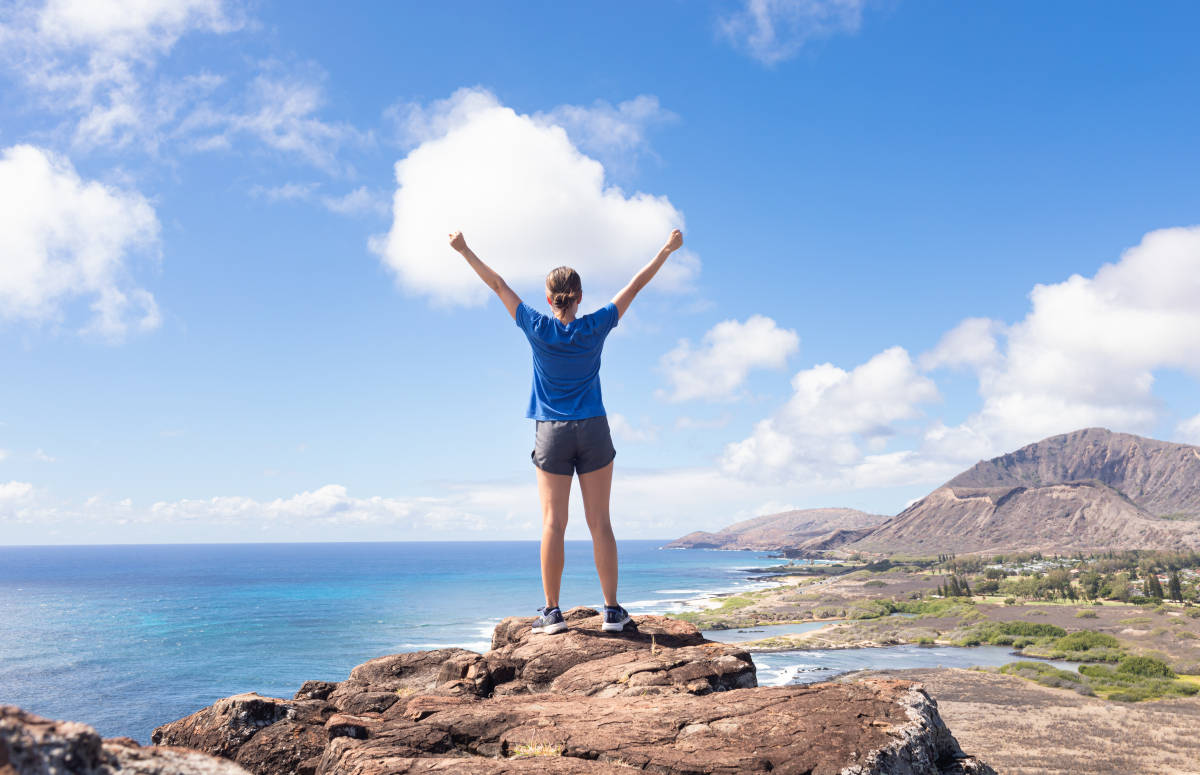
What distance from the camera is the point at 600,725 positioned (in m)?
5.61

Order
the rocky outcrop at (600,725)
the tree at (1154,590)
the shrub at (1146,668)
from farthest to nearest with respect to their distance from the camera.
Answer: the tree at (1154,590)
the shrub at (1146,668)
the rocky outcrop at (600,725)

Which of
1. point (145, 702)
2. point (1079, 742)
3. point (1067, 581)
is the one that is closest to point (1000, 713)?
point (1079, 742)

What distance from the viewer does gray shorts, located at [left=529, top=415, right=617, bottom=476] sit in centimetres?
802

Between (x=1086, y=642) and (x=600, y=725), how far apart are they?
4583 inches

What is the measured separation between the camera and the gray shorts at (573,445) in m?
8.02

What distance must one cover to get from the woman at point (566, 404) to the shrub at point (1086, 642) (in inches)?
4411

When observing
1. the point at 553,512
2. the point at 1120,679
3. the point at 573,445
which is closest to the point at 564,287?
the point at 573,445

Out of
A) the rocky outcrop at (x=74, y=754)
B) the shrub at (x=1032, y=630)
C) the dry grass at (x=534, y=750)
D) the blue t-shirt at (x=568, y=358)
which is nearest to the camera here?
the rocky outcrop at (x=74, y=754)

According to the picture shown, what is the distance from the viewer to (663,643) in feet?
27.5

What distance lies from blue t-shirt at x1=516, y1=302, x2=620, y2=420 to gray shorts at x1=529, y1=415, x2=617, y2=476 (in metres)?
0.09

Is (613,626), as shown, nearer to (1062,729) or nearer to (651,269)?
(651,269)

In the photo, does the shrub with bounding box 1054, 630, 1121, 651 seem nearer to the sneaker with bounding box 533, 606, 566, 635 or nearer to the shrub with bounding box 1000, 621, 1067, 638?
the shrub with bounding box 1000, 621, 1067, 638

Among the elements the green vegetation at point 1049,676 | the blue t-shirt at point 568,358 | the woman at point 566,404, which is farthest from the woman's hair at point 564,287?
the green vegetation at point 1049,676

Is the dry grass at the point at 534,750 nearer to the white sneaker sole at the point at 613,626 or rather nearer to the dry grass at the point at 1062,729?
the white sneaker sole at the point at 613,626
